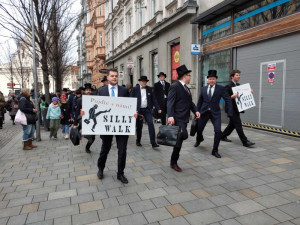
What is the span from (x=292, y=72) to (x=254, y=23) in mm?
2389

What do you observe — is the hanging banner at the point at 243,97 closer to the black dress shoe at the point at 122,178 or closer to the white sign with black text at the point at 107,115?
the white sign with black text at the point at 107,115

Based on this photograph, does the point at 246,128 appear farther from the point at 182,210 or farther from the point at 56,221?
the point at 56,221

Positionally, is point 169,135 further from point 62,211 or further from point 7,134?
point 7,134

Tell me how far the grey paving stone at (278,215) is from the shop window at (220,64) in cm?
758

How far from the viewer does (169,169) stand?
4.69 m

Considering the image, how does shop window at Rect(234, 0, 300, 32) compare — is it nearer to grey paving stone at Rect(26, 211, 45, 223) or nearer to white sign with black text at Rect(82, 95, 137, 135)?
white sign with black text at Rect(82, 95, 137, 135)

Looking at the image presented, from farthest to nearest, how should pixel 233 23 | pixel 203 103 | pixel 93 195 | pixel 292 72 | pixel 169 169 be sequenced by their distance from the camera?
pixel 233 23
pixel 292 72
pixel 203 103
pixel 169 169
pixel 93 195

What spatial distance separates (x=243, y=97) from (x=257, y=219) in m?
3.89

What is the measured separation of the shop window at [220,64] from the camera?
391 inches

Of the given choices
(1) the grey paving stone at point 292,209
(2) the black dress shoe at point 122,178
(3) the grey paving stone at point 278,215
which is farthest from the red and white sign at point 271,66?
(2) the black dress shoe at point 122,178

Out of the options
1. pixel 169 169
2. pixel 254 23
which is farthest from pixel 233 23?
pixel 169 169

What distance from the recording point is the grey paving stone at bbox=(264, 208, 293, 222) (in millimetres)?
2852

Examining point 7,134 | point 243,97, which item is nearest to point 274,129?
point 243,97

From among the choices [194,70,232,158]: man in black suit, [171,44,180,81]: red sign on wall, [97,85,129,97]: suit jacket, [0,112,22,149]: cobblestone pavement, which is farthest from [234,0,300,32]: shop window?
[0,112,22,149]: cobblestone pavement
